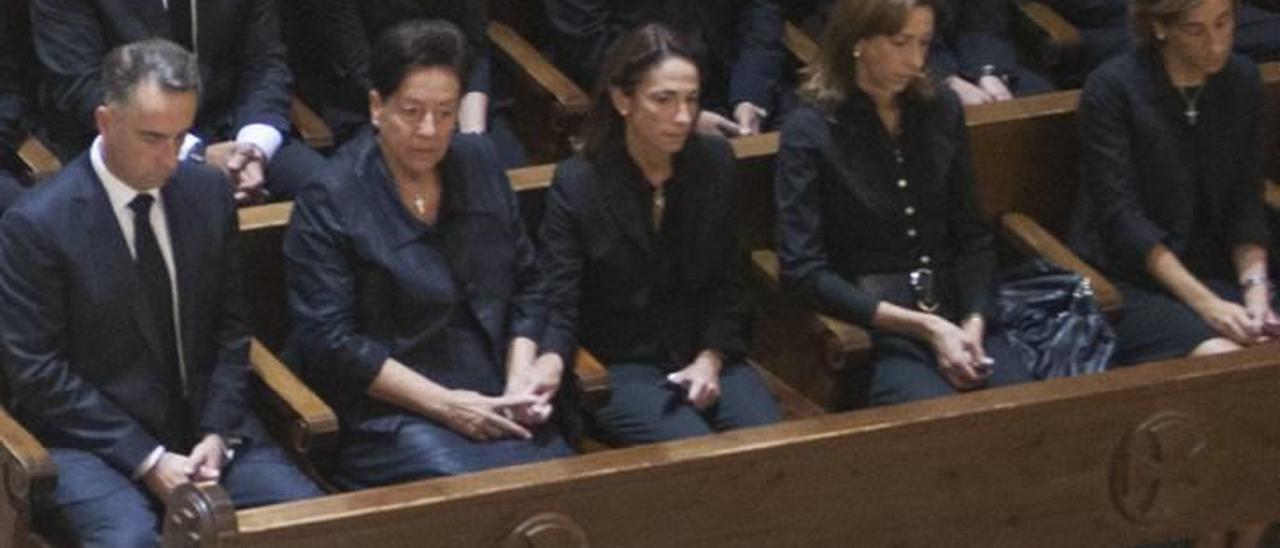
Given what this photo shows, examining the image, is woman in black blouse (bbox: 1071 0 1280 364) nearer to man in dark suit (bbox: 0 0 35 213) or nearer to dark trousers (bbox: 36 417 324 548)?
dark trousers (bbox: 36 417 324 548)

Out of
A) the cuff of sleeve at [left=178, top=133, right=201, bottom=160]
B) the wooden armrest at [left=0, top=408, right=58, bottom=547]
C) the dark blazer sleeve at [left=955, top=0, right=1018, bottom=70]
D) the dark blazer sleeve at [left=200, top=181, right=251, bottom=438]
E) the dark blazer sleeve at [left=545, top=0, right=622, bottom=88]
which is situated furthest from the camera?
the dark blazer sleeve at [left=955, top=0, right=1018, bottom=70]

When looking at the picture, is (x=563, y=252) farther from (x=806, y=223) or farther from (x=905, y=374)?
(x=905, y=374)

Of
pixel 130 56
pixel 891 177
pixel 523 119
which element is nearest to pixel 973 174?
pixel 891 177

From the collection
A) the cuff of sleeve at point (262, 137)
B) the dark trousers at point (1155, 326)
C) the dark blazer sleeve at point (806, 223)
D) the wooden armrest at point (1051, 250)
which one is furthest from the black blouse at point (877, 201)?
the cuff of sleeve at point (262, 137)

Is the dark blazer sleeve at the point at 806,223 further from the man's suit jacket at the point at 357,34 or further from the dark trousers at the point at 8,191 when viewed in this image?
the dark trousers at the point at 8,191

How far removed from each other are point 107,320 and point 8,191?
490mm

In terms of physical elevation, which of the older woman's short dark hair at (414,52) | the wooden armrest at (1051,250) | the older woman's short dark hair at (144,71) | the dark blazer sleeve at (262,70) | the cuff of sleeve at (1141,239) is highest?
the older woman's short dark hair at (144,71)

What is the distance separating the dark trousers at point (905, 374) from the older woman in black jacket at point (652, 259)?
135 mm

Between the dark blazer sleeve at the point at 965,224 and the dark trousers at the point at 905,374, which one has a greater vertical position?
the dark blazer sleeve at the point at 965,224

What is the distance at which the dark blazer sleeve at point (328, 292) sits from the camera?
353 cm

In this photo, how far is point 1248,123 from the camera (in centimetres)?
408

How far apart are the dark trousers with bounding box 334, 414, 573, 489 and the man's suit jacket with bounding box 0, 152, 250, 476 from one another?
0.17 meters

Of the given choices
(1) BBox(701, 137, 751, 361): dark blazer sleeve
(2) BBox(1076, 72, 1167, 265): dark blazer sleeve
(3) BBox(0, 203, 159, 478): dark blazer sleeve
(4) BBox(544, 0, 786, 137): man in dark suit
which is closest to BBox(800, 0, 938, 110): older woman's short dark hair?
(1) BBox(701, 137, 751, 361): dark blazer sleeve

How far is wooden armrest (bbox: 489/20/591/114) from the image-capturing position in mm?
4215
